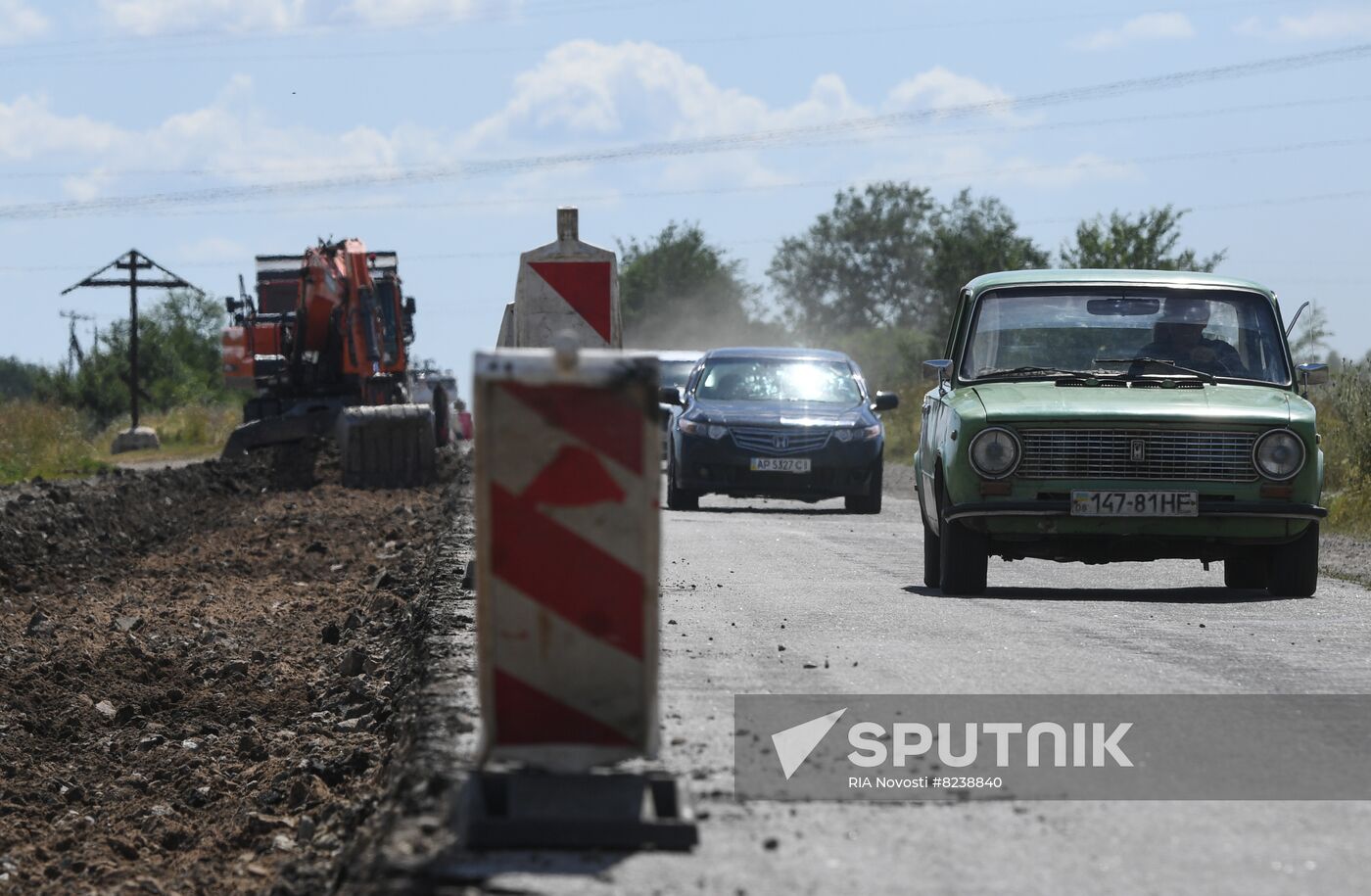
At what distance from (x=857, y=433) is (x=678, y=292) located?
8748cm

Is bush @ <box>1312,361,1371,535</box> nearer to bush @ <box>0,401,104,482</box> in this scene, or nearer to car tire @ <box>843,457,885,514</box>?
car tire @ <box>843,457,885,514</box>

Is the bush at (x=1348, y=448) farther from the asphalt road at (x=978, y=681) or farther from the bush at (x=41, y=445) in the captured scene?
the bush at (x=41, y=445)

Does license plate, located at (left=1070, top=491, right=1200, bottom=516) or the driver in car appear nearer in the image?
license plate, located at (left=1070, top=491, right=1200, bottom=516)

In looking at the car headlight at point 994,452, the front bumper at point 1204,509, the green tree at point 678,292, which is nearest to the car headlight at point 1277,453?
the front bumper at point 1204,509

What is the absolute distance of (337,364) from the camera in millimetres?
28109

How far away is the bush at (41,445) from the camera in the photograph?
31.7 metres

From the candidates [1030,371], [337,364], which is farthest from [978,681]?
[337,364]

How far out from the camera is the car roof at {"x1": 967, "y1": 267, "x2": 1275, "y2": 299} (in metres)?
10.8

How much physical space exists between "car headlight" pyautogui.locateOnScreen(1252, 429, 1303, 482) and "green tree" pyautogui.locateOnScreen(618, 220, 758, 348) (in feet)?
307

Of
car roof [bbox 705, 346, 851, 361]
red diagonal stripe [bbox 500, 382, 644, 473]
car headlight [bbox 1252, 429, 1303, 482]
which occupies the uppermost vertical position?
red diagonal stripe [bbox 500, 382, 644, 473]

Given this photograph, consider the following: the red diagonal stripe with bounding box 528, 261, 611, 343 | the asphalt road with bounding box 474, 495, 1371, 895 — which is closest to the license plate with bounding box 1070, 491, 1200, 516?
the asphalt road with bounding box 474, 495, 1371, 895

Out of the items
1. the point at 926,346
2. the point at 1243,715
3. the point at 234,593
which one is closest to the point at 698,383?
the point at 234,593

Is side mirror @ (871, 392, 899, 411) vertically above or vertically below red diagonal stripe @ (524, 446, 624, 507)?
below

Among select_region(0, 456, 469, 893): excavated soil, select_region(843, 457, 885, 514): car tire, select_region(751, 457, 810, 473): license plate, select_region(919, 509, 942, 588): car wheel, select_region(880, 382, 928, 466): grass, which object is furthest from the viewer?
select_region(880, 382, 928, 466): grass
